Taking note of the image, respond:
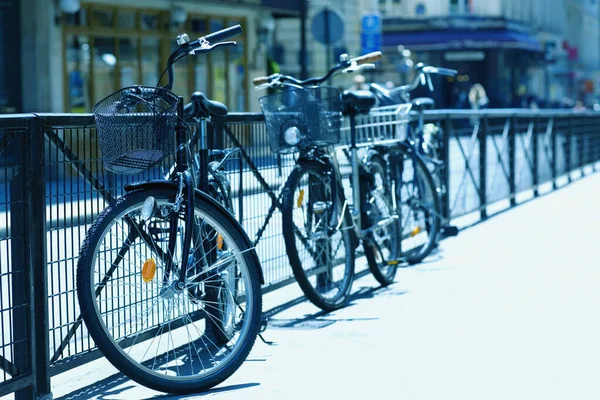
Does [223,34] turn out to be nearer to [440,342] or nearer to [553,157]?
[440,342]

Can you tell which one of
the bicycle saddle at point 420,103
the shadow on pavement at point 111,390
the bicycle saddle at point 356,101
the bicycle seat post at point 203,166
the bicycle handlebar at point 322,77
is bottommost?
the shadow on pavement at point 111,390

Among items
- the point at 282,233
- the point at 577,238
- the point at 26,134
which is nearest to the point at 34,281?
the point at 26,134

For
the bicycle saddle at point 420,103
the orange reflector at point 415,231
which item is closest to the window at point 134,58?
the bicycle saddle at point 420,103

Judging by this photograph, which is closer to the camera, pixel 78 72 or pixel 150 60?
pixel 78 72

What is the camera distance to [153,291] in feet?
17.0

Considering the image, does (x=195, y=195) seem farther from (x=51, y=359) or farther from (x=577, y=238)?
(x=577, y=238)

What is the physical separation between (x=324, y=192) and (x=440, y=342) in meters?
1.38

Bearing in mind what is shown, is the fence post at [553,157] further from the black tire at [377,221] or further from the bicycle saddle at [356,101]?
the bicycle saddle at [356,101]

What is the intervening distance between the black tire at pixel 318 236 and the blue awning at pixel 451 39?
5032cm

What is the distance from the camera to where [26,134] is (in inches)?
185

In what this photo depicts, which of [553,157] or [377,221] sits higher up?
[553,157]

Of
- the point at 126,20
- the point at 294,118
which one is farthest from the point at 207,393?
the point at 126,20

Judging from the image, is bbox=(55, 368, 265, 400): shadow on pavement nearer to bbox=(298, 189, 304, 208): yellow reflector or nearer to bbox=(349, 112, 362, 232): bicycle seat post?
bbox=(298, 189, 304, 208): yellow reflector

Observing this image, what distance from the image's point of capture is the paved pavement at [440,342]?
5.08 meters
